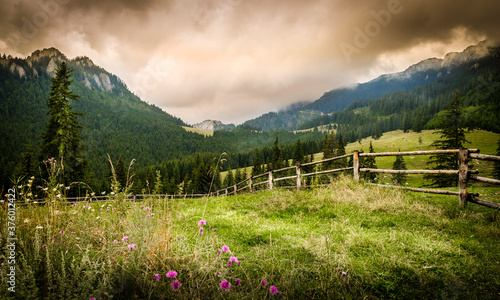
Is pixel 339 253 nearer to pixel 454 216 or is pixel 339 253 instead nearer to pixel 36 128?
pixel 454 216

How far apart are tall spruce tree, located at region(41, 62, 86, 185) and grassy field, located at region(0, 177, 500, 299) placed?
836 inches

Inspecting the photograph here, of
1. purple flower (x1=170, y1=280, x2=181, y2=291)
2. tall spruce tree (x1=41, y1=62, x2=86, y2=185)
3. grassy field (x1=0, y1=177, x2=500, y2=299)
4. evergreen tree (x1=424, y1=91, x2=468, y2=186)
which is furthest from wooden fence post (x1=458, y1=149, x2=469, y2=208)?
tall spruce tree (x1=41, y1=62, x2=86, y2=185)

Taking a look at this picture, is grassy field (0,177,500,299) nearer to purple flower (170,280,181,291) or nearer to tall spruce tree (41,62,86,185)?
purple flower (170,280,181,291)

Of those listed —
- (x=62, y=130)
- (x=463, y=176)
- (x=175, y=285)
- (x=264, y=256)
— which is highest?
(x=62, y=130)

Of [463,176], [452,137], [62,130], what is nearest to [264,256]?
[463,176]

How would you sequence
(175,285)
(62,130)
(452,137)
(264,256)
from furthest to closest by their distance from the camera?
(452,137) → (62,130) → (264,256) → (175,285)

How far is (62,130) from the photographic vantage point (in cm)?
2041

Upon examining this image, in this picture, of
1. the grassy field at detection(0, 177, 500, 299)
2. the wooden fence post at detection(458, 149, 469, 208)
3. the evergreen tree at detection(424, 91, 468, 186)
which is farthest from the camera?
the evergreen tree at detection(424, 91, 468, 186)

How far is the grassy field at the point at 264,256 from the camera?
222 cm

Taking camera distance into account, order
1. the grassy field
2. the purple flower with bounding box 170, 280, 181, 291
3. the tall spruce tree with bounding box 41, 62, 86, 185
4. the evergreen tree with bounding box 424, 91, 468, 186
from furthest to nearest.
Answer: the evergreen tree with bounding box 424, 91, 468, 186 < the tall spruce tree with bounding box 41, 62, 86, 185 < the grassy field < the purple flower with bounding box 170, 280, 181, 291

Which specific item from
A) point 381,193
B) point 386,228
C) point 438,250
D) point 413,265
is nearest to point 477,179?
point 381,193

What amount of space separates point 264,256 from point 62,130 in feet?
82.5

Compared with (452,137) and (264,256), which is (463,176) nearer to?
(264,256)

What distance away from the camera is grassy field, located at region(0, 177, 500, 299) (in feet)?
7.28
